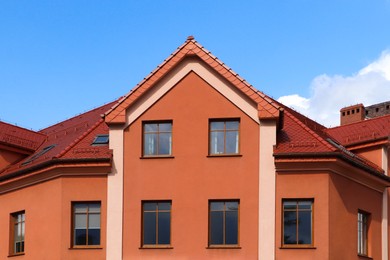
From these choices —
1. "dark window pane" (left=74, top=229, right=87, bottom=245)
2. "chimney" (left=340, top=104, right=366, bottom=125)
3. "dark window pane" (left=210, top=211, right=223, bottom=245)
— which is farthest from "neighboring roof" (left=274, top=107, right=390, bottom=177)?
"chimney" (left=340, top=104, right=366, bottom=125)

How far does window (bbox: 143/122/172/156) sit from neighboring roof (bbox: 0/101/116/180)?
1.72 m

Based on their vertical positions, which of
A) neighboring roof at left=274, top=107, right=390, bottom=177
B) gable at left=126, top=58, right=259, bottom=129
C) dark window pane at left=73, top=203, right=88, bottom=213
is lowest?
dark window pane at left=73, top=203, right=88, bottom=213

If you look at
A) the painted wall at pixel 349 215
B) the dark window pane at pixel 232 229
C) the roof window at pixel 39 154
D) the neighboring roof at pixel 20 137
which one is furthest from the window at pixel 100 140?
the painted wall at pixel 349 215

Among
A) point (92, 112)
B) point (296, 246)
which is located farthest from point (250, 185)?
point (92, 112)

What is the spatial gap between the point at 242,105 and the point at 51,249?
10461 mm

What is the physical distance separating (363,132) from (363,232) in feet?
19.6

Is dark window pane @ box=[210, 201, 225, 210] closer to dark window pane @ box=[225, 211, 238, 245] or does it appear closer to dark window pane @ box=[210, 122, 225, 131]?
dark window pane @ box=[225, 211, 238, 245]

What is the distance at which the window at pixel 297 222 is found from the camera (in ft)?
116

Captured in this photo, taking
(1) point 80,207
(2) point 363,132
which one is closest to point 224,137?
(1) point 80,207

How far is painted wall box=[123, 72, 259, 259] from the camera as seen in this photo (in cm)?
3553

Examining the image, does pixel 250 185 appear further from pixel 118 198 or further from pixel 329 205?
pixel 118 198

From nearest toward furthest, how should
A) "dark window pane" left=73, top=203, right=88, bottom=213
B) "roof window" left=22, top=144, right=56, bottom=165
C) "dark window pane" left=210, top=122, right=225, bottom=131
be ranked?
"dark window pane" left=210, top=122, right=225, bottom=131
"dark window pane" left=73, top=203, right=88, bottom=213
"roof window" left=22, top=144, right=56, bottom=165

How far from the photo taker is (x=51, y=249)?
37.2 metres

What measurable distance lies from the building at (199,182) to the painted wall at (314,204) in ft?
0.14
